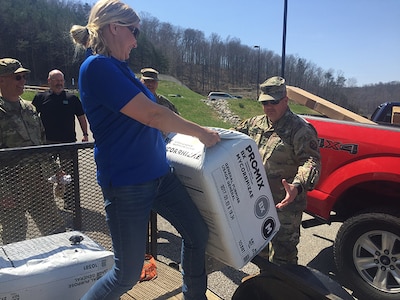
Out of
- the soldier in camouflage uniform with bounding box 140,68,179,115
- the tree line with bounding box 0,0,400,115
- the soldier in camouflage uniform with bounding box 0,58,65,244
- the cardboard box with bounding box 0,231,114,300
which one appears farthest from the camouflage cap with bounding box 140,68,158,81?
the tree line with bounding box 0,0,400,115

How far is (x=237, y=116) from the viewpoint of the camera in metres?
27.6

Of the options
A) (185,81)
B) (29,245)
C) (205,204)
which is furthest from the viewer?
(185,81)

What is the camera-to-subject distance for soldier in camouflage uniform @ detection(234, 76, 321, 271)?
8.96 feet

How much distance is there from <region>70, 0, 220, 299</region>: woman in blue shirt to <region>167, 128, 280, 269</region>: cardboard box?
0.39 ft

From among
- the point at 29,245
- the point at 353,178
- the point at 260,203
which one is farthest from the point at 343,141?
the point at 29,245

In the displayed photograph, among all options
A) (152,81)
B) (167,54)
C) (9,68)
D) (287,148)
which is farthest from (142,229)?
(167,54)

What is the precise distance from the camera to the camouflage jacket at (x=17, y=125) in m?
3.60

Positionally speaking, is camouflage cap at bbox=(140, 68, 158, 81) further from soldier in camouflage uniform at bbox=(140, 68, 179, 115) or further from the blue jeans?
the blue jeans

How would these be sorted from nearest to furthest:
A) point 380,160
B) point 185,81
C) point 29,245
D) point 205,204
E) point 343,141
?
1. point 205,204
2. point 29,245
3. point 380,160
4. point 343,141
5. point 185,81

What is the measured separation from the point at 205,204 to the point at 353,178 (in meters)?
2.05

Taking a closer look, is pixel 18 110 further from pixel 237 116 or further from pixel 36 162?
pixel 237 116

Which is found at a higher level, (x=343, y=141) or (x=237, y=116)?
(x=343, y=141)

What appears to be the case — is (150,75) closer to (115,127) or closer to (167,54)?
(115,127)

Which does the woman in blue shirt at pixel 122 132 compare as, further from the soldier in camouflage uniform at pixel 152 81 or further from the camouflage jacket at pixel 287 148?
the soldier in camouflage uniform at pixel 152 81
